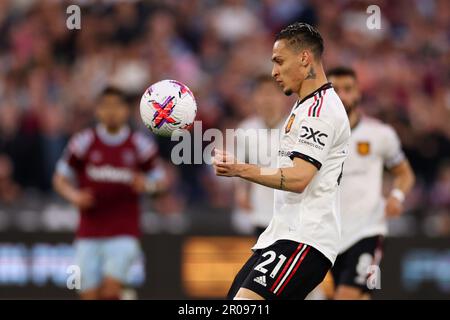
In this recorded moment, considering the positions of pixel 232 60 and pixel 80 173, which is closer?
pixel 80 173

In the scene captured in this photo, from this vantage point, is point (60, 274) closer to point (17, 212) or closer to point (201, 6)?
point (17, 212)

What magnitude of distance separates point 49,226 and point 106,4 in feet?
15.8

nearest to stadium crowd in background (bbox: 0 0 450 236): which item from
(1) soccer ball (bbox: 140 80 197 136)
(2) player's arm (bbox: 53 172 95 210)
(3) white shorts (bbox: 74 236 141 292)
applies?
(3) white shorts (bbox: 74 236 141 292)

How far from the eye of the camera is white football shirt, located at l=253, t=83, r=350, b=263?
23.9ft

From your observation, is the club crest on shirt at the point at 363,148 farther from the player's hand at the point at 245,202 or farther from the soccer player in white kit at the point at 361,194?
the player's hand at the point at 245,202

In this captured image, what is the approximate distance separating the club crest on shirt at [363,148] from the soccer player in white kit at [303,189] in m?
3.01

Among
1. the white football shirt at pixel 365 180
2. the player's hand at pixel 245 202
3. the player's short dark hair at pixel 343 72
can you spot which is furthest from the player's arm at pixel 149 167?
the player's short dark hair at pixel 343 72

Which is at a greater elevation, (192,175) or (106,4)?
(106,4)

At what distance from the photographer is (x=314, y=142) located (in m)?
7.13

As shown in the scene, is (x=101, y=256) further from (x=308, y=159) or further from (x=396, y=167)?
(x=308, y=159)

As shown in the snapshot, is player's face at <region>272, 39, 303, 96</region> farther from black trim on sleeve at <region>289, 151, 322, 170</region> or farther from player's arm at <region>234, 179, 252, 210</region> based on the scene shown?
player's arm at <region>234, 179, 252, 210</region>

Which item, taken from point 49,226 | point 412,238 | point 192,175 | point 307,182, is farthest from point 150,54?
point 307,182
